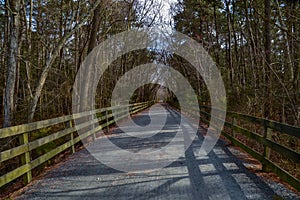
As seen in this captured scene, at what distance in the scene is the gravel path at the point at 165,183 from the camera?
3.77 meters

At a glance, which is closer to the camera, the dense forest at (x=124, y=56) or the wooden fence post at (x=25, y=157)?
the wooden fence post at (x=25, y=157)

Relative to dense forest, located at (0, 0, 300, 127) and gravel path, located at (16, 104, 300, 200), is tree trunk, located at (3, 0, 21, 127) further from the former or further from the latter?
gravel path, located at (16, 104, 300, 200)

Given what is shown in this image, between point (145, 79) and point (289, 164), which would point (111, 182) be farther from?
point (145, 79)

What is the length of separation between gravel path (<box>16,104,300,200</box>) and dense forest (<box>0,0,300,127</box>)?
2.73 meters

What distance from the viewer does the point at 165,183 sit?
4.25 meters

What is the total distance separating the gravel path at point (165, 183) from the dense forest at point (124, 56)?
2.73 meters

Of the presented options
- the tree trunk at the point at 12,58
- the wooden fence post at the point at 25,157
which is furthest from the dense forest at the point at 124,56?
the wooden fence post at the point at 25,157

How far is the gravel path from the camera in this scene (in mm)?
3773

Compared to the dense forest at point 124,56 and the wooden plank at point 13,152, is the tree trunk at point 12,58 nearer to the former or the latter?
the dense forest at point 124,56

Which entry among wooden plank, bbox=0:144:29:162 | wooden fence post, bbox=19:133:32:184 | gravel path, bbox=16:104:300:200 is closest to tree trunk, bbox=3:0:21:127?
gravel path, bbox=16:104:300:200

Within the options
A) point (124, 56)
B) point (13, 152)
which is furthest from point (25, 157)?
point (124, 56)

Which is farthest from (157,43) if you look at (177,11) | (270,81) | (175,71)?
(270,81)

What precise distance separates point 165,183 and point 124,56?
19888 mm

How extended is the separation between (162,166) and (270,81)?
5420 millimetres
